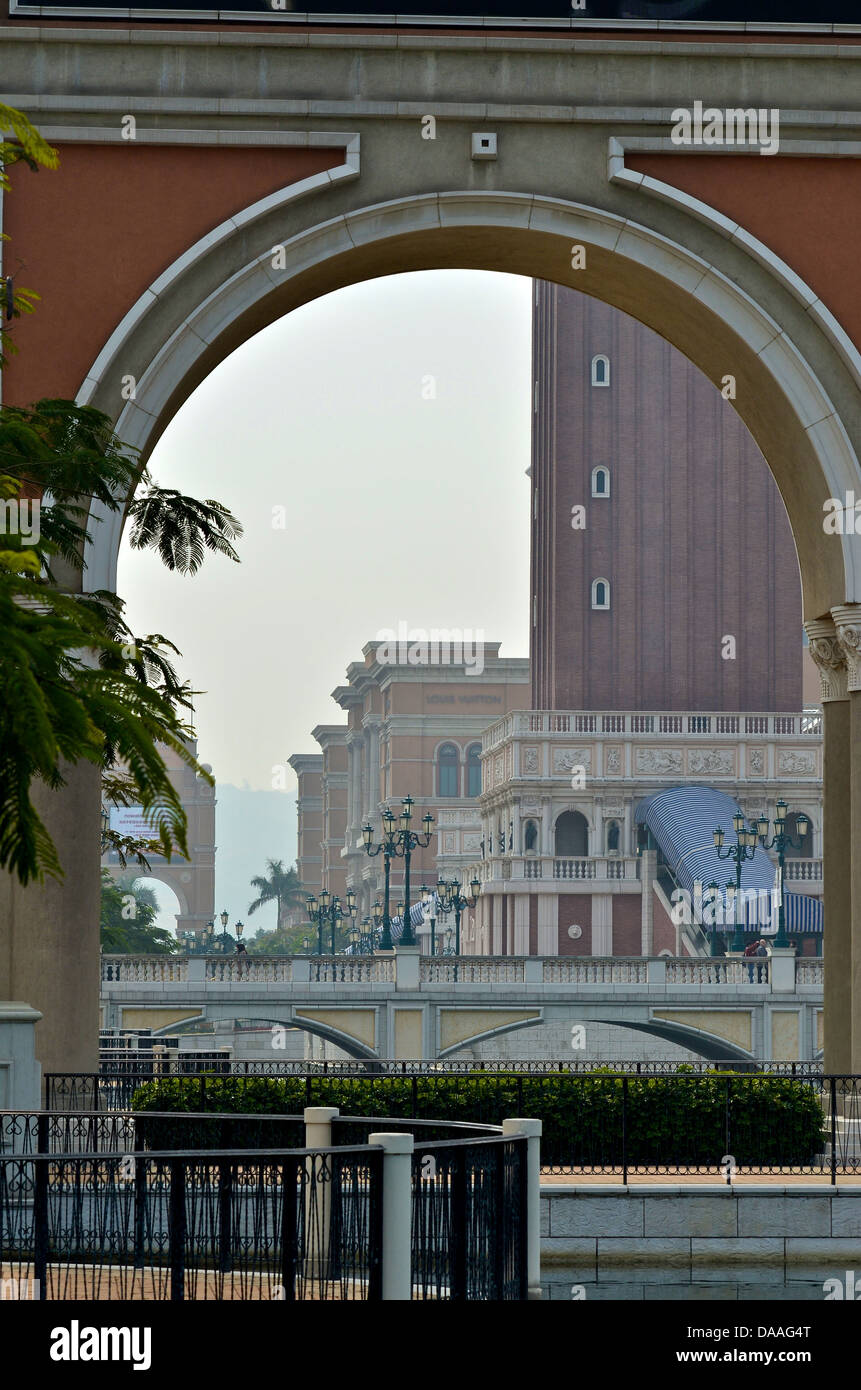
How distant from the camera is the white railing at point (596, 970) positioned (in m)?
54.7

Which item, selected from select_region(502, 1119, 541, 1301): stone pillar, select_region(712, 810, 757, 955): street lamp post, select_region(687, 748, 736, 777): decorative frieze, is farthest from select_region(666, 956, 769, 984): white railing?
select_region(502, 1119, 541, 1301): stone pillar

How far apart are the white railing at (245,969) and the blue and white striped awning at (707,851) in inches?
779

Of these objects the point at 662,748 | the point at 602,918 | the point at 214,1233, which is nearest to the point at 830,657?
the point at 214,1233

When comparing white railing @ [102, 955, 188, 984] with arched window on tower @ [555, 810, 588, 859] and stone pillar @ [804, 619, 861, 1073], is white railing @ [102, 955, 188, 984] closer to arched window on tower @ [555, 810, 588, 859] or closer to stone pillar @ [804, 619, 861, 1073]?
arched window on tower @ [555, 810, 588, 859]

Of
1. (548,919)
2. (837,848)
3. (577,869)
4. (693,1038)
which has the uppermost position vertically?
(837,848)

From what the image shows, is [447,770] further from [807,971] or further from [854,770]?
[854,770]

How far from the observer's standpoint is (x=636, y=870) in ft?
268

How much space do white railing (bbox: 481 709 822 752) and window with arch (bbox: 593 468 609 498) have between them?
9.97 metres

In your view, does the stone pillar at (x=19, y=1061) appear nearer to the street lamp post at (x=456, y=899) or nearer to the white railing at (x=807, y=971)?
the white railing at (x=807, y=971)

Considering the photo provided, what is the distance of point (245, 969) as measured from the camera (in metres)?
54.4

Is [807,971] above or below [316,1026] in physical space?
above

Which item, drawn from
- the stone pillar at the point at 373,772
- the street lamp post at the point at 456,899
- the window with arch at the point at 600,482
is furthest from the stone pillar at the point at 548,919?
the stone pillar at the point at 373,772

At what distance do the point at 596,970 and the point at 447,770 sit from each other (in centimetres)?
7721
